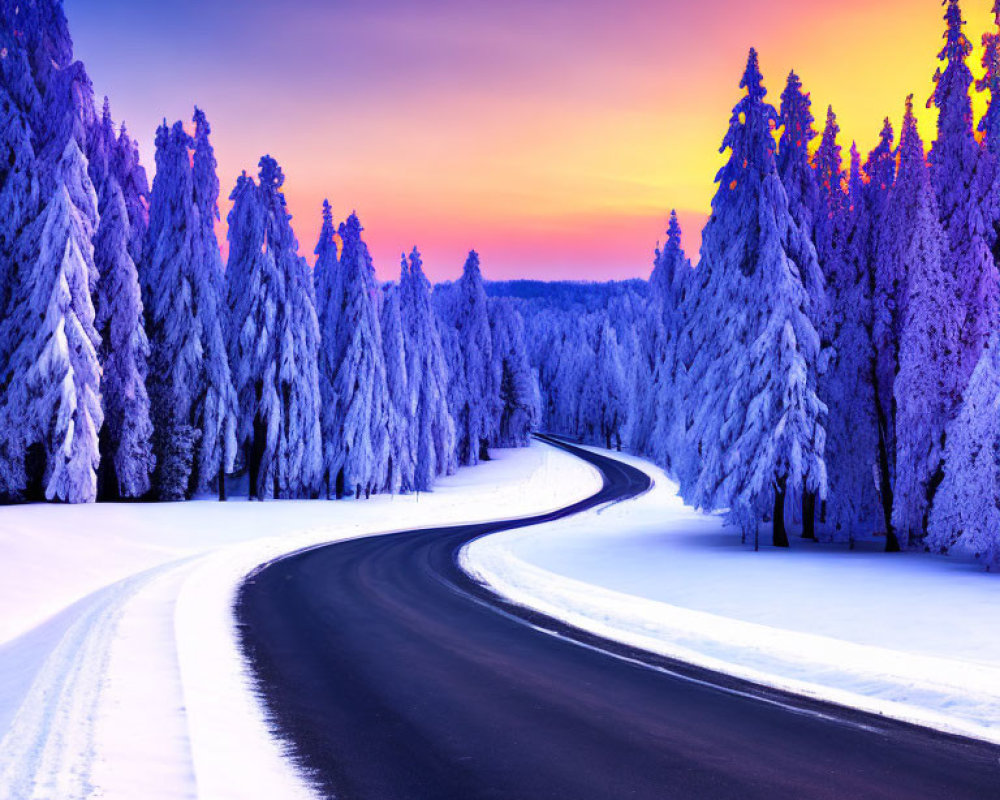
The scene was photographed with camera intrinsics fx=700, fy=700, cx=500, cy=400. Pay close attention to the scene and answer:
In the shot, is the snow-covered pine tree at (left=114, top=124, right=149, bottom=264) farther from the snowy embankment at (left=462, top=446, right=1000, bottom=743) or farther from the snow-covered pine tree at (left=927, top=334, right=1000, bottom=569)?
the snow-covered pine tree at (left=927, top=334, right=1000, bottom=569)

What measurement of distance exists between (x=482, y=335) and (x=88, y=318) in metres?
44.5

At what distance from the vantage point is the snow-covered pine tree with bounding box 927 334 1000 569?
15484 millimetres

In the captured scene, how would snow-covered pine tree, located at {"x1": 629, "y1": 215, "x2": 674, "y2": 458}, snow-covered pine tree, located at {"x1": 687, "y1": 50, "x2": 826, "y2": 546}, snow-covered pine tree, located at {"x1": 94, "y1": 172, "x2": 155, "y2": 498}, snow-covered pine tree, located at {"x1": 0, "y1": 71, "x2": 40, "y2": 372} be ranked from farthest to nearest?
1. snow-covered pine tree, located at {"x1": 629, "y1": 215, "x2": 674, "y2": 458}
2. snow-covered pine tree, located at {"x1": 94, "y1": 172, "x2": 155, "y2": 498}
3. snow-covered pine tree, located at {"x1": 0, "y1": 71, "x2": 40, "y2": 372}
4. snow-covered pine tree, located at {"x1": 687, "y1": 50, "x2": 826, "y2": 546}

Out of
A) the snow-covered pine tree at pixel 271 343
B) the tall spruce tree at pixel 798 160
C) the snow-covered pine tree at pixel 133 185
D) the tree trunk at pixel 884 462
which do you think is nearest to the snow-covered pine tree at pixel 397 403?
the snow-covered pine tree at pixel 271 343

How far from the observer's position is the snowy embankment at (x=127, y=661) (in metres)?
5.02

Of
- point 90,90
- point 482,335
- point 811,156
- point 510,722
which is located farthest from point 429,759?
point 482,335

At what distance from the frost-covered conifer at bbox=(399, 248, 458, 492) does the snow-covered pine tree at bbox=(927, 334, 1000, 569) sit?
33.4 meters

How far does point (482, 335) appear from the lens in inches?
2680

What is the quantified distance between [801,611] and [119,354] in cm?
2814

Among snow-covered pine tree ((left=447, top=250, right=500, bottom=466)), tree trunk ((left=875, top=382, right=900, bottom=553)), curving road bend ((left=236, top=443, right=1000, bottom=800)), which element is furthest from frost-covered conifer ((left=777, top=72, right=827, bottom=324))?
snow-covered pine tree ((left=447, top=250, right=500, bottom=466))

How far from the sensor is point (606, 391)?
9125cm

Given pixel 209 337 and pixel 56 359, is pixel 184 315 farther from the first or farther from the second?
pixel 56 359

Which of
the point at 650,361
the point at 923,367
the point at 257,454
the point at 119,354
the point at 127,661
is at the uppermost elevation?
the point at 650,361

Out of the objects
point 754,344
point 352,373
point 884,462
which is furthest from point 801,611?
point 352,373
